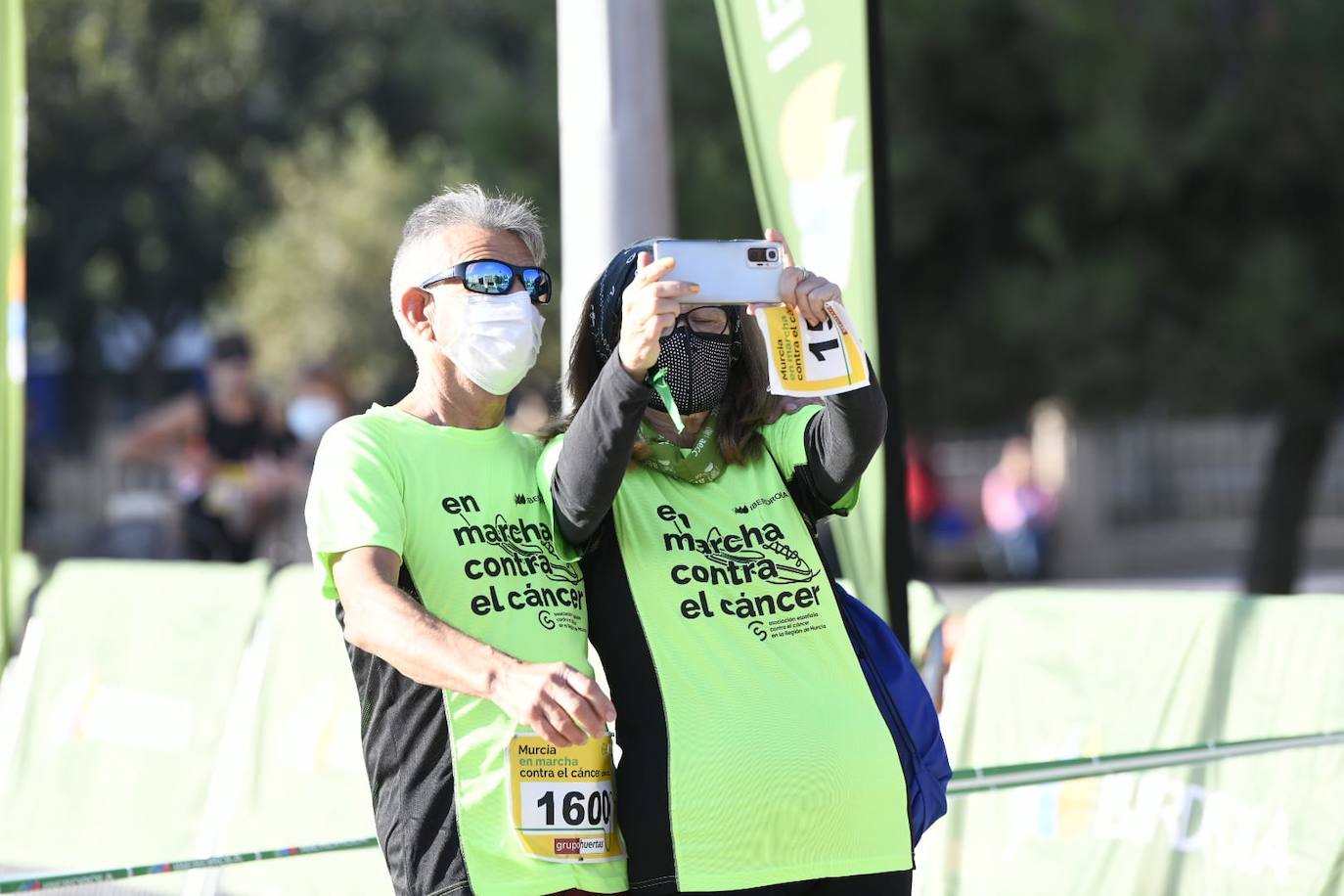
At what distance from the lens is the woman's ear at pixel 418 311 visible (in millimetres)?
3012

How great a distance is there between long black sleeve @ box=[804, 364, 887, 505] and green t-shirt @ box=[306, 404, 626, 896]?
0.46m

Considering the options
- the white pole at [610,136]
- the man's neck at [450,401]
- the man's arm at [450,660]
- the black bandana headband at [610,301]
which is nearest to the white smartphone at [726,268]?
the black bandana headband at [610,301]

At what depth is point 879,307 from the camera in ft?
15.6

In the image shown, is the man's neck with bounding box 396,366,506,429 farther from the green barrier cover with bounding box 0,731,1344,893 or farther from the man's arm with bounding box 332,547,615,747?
the green barrier cover with bounding box 0,731,1344,893

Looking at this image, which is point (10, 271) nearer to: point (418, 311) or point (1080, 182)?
point (418, 311)

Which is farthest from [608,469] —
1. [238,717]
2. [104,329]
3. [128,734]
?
[104,329]

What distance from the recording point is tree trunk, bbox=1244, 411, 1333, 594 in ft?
48.3

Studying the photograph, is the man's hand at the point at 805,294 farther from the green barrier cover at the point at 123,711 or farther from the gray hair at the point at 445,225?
the green barrier cover at the point at 123,711

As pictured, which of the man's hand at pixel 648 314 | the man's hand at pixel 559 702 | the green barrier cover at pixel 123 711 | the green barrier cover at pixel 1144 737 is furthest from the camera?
the green barrier cover at pixel 123 711

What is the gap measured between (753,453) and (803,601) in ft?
0.92

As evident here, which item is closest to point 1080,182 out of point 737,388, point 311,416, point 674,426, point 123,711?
point 311,416

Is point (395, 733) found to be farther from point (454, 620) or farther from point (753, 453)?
point (753, 453)

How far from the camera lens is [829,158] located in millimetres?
4820

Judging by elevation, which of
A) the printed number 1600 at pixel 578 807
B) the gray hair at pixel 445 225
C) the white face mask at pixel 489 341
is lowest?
the printed number 1600 at pixel 578 807
